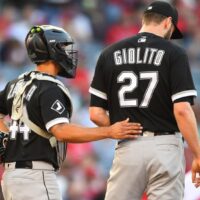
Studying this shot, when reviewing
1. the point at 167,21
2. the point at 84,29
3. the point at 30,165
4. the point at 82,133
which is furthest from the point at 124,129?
the point at 84,29

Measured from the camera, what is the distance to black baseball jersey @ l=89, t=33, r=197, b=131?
547cm

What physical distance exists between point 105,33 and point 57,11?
0.97 m

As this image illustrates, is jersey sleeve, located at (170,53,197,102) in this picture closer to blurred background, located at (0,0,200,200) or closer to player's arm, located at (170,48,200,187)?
player's arm, located at (170,48,200,187)

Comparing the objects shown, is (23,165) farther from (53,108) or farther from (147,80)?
(147,80)

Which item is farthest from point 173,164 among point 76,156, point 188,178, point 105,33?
point 105,33

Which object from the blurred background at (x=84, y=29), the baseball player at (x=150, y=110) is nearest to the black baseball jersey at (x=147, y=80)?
the baseball player at (x=150, y=110)

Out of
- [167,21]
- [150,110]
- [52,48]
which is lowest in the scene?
[150,110]

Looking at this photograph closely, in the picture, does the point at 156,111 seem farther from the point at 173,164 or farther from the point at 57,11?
the point at 57,11

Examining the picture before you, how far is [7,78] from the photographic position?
41.9ft

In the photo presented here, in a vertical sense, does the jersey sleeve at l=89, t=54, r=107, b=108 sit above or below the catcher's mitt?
above

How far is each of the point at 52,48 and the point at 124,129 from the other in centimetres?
81

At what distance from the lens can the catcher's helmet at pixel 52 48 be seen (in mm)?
5617

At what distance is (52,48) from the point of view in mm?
5625

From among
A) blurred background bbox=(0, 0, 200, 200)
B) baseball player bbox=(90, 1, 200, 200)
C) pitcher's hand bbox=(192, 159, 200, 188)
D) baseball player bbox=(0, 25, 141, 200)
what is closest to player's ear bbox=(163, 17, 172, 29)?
baseball player bbox=(90, 1, 200, 200)
